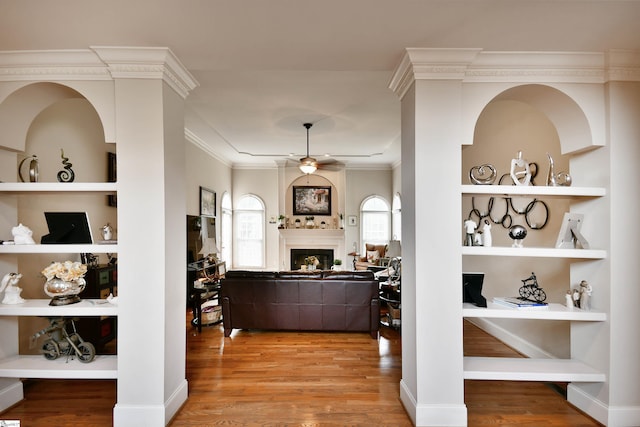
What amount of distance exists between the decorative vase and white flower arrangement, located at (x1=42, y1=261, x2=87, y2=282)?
34mm

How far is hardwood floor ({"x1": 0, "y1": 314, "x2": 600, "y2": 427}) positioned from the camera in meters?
2.62

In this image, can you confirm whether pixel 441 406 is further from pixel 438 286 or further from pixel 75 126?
pixel 75 126

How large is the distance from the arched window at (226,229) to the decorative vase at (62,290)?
218 inches

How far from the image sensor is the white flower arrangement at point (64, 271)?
2.56m

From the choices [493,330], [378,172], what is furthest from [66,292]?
[378,172]

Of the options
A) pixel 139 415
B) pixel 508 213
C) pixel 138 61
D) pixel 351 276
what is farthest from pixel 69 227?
pixel 508 213

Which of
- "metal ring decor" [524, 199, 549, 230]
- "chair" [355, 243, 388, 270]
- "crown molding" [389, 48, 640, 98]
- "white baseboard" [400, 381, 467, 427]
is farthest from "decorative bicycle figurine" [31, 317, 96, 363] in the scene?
"chair" [355, 243, 388, 270]

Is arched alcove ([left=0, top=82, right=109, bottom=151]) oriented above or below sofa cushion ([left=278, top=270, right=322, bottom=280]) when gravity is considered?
above

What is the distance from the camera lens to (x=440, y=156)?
2.51m

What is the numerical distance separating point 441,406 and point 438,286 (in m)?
0.88

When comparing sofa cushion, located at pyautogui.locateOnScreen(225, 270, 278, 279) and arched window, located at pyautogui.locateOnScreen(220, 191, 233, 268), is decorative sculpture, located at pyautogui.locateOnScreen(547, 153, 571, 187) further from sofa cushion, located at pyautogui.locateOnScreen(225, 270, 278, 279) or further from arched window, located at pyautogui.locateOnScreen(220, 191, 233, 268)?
arched window, located at pyautogui.locateOnScreen(220, 191, 233, 268)

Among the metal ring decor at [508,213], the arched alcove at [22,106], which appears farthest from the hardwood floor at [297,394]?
the arched alcove at [22,106]

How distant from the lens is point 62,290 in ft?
8.51

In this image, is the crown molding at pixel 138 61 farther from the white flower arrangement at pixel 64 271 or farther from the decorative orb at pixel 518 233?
the decorative orb at pixel 518 233
